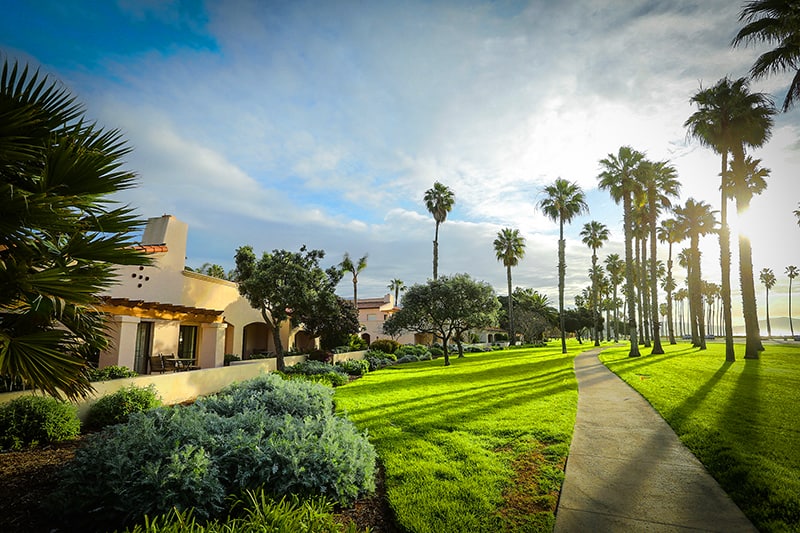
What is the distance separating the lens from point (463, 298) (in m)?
26.7

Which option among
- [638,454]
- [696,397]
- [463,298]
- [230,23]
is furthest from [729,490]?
[463,298]

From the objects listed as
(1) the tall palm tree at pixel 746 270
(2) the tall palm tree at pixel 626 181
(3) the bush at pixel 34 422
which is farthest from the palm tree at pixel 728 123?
(3) the bush at pixel 34 422

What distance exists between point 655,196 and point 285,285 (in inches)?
1102

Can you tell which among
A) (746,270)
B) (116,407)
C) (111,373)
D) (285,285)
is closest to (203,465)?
(116,407)

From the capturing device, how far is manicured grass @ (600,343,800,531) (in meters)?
4.63

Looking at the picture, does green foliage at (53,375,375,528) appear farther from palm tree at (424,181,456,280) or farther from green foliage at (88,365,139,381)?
palm tree at (424,181,456,280)

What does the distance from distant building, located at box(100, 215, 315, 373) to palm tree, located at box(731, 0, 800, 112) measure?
932 inches

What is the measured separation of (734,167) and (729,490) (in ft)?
73.4

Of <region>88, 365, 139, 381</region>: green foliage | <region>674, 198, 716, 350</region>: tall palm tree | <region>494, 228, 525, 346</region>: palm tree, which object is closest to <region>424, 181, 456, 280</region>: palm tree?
<region>494, 228, 525, 346</region>: palm tree

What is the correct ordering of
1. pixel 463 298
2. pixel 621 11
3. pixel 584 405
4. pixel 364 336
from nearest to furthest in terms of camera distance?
pixel 621 11 < pixel 584 405 < pixel 463 298 < pixel 364 336

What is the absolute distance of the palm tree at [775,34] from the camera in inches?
516

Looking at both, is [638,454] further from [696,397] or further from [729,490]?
[696,397]

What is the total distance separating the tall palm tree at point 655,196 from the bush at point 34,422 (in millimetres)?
31509

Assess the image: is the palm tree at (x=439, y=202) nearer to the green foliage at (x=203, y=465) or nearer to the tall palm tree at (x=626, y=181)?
the tall palm tree at (x=626, y=181)
